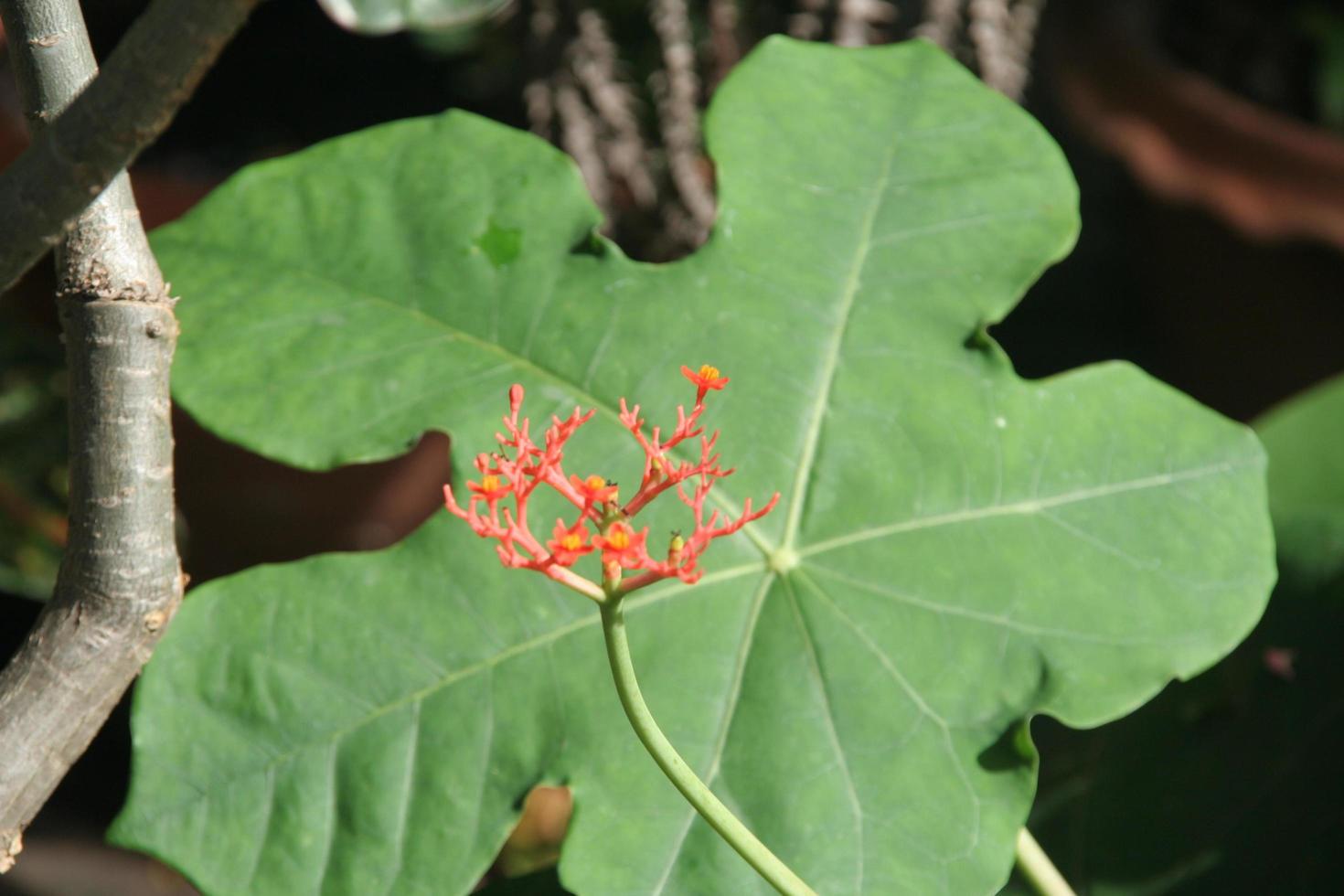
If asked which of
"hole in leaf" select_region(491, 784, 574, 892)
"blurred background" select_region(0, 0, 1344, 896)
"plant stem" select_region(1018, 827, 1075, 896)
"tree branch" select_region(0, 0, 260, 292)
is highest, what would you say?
"tree branch" select_region(0, 0, 260, 292)

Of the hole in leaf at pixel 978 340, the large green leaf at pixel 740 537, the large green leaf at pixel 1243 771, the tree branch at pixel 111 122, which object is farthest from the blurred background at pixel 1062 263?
the tree branch at pixel 111 122

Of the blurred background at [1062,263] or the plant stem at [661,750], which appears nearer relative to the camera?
the plant stem at [661,750]

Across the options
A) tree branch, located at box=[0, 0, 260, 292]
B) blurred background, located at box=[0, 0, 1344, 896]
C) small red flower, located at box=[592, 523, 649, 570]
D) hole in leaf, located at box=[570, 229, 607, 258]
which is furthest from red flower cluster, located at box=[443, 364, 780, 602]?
blurred background, located at box=[0, 0, 1344, 896]

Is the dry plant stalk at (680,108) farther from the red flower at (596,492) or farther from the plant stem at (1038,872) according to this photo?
the red flower at (596,492)

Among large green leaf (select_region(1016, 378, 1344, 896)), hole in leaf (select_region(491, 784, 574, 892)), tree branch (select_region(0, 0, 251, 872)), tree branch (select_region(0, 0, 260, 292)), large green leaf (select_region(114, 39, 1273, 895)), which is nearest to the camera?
tree branch (select_region(0, 0, 260, 292))

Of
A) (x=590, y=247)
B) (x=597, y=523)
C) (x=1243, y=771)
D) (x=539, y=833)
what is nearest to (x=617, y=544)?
(x=597, y=523)

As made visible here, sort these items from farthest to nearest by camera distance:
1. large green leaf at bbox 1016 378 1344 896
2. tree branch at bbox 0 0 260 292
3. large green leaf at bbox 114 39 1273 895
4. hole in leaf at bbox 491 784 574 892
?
hole in leaf at bbox 491 784 574 892, large green leaf at bbox 1016 378 1344 896, large green leaf at bbox 114 39 1273 895, tree branch at bbox 0 0 260 292

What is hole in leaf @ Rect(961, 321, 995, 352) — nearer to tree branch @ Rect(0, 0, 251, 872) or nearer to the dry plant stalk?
tree branch @ Rect(0, 0, 251, 872)
